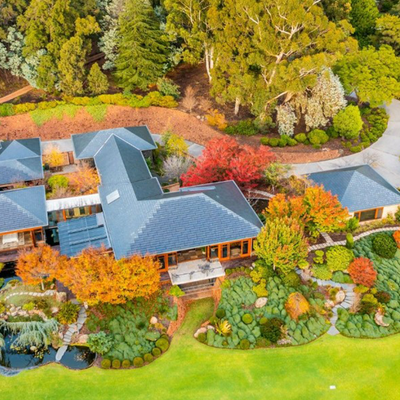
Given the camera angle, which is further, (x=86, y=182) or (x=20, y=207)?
(x=86, y=182)

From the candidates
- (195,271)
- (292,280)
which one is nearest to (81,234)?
(195,271)

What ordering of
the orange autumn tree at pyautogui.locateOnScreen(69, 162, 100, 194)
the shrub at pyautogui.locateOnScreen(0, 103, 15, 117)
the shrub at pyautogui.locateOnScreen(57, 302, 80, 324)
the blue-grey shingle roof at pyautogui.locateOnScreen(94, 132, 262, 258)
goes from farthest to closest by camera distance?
1. the shrub at pyautogui.locateOnScreen(0, 103, 15, 117)
2. the orange autumn tree at pyautogui.locateOnScreen(69, 162, 100, 194)
3. the blue-grey shingle roof at pyautogui.locateOnScreen(94, 132, 262, 258)
4. the shrub at pyautogui.locateOnScreen(57, 302, 80, 324)

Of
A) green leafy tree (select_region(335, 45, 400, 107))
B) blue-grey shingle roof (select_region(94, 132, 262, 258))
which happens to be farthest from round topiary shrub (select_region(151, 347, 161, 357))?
green leafy tree (select_region(335, 45, 400, 107))

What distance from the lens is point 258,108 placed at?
133 feet

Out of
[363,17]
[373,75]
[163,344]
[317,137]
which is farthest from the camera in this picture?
[363,17]

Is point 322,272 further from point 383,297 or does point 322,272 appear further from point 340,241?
point 383,297

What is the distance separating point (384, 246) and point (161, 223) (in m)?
13.9

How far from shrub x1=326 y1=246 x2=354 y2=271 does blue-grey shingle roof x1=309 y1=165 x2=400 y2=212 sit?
356 cm

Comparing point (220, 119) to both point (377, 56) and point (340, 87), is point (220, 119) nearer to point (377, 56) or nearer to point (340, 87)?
point (340, 87)

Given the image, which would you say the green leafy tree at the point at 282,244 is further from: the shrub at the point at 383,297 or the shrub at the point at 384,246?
the shrub at the point at 384,246

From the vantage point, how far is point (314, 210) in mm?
28375

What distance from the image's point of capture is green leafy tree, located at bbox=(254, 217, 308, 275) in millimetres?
26219

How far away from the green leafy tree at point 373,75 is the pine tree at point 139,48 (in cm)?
1691

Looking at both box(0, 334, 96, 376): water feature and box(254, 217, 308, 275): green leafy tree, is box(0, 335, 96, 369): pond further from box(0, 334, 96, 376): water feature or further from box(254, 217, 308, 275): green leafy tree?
box(254, 217, 308, 275): green leafy tree
